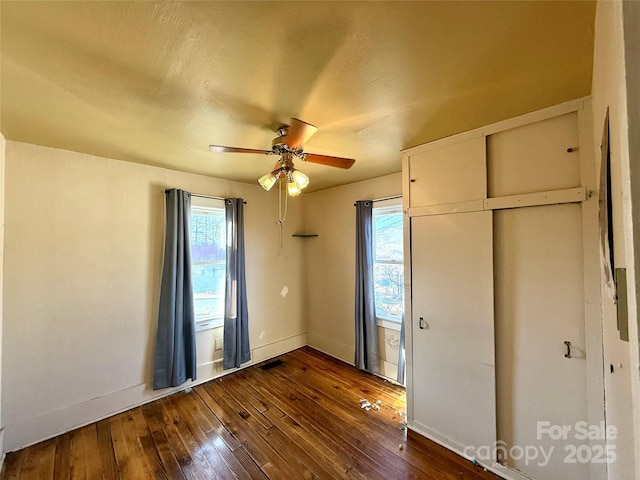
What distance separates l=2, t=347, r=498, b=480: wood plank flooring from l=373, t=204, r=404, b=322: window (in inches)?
33.9

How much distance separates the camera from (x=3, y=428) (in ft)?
6.16

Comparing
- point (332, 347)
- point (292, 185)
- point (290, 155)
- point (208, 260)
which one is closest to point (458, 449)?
point (332, 347)

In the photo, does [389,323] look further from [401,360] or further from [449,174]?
[449,174]

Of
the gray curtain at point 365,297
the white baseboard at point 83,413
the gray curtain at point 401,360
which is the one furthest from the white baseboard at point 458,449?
the white baseboard at point 83,413

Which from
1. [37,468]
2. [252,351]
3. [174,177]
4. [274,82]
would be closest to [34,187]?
[174,177]

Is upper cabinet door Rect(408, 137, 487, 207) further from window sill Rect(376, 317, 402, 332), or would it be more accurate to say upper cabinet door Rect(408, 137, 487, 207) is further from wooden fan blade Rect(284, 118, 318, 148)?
window sill Rect(376, 317, 402, 332)

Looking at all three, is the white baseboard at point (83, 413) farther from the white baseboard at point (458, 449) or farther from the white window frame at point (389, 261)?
the white baseboard at point (458, 449)

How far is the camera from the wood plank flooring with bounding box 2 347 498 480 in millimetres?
1754

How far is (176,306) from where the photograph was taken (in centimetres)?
261

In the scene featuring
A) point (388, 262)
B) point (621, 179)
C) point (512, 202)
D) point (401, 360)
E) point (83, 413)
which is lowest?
point (83, 413)

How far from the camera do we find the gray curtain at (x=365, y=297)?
10.00ft

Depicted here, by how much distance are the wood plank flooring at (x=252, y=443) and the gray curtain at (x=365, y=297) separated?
1.29ft

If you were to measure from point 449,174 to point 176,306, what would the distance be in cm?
277

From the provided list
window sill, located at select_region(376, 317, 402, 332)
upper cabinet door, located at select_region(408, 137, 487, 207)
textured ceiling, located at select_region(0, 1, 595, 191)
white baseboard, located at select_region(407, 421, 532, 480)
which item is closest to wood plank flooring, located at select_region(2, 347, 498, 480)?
white baseboard, located at select_region(407, 421, 532, 480)
